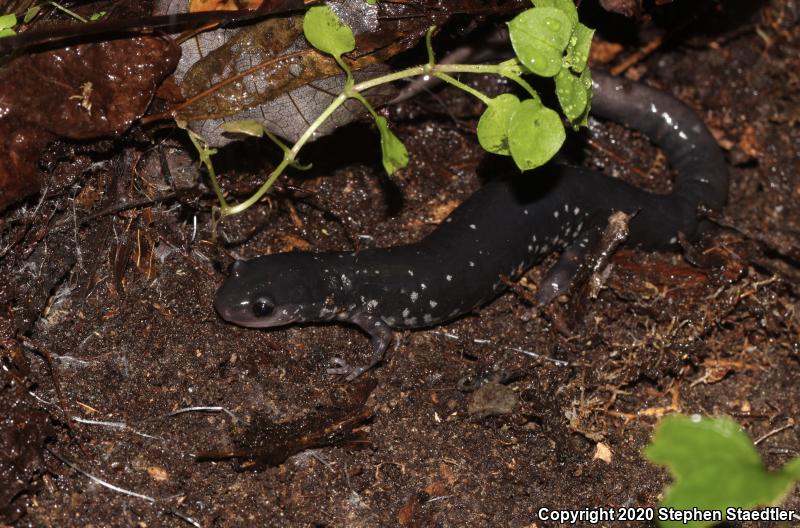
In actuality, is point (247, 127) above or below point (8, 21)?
below

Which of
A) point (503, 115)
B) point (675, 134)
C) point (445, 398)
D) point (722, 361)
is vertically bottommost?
point (722, 361)

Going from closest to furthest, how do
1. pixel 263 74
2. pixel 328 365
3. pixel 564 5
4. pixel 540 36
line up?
1. pixel 540 36
2. pixel 564 5
3. pixel 263 74
4. pixel 328 365

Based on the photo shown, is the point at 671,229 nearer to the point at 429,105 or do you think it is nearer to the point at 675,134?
the point at 675,134

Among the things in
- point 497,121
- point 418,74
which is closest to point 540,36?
point 497,121

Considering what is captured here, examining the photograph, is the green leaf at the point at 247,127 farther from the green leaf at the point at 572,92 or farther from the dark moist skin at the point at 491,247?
the green leaf at the point at 572,92

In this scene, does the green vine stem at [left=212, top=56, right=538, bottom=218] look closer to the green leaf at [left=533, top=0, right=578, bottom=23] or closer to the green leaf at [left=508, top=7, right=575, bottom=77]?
the green leaf at [left=508, top=7, right=575, bottom=77]

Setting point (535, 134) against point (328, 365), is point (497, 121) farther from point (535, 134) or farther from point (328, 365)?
point (328, 365)

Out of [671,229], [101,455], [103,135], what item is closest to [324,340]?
[101,455]

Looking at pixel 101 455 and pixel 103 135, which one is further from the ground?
pixel 103 135
